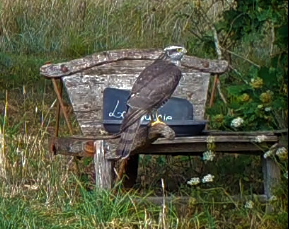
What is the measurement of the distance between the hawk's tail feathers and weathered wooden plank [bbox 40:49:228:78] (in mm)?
1435

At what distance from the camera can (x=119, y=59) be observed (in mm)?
7781

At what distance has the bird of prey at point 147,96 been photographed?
623 cm

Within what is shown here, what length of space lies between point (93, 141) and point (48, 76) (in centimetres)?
129

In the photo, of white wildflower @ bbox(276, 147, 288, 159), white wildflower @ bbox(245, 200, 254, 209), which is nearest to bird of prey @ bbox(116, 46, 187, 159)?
white wildflower @ bbox(245, 200, 254, 209)

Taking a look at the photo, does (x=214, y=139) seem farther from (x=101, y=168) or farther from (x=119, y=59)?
(x=119, y=59)

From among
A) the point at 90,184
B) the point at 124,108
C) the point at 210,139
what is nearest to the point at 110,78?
the point at 124,108

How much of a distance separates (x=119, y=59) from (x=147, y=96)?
133 centimetres

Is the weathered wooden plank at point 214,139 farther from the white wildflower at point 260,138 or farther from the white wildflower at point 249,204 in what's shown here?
the white wildflower at point 249,204

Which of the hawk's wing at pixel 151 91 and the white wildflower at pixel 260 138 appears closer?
the white wildflower at pixel 260 138

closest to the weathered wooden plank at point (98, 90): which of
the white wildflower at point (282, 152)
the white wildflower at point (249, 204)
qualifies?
the white wildflower at point (249, 204)

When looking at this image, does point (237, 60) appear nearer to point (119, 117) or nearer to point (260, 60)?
point (260, 60)

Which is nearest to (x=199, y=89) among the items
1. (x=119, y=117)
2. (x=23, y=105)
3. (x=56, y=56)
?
(x=119, y=117)

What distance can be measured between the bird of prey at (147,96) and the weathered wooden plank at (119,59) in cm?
89

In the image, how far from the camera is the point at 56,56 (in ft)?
42.1
